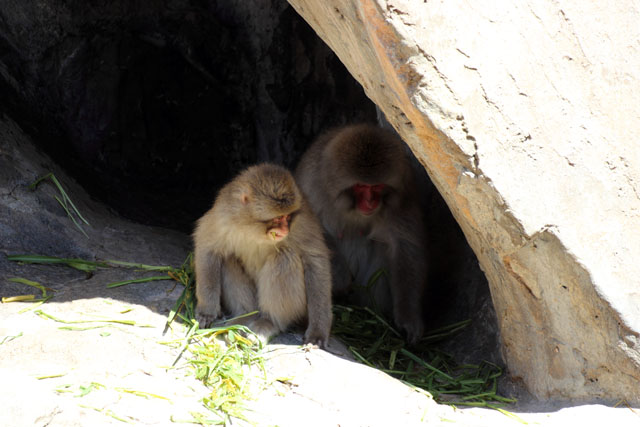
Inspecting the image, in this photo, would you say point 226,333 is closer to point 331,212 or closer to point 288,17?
point 331,212

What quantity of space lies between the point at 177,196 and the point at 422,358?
3.20m

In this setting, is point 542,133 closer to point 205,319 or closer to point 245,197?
point 245,197

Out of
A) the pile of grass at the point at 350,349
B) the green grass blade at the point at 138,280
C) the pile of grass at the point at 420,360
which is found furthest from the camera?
the green grass blade at the point at 138,280

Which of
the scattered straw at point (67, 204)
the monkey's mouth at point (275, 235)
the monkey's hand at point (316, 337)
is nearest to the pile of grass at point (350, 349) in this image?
the monkey's hand at point (316, 337)

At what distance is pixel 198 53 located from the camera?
7105 millimetres

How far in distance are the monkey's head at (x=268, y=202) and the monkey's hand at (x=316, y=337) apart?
588 millimetres

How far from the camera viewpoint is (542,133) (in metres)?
3.40

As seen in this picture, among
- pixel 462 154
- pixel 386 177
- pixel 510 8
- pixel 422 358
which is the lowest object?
pixel 422 358

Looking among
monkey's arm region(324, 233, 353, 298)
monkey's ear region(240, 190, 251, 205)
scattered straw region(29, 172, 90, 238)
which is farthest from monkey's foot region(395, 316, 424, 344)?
scattered straw region(29, 172, 90, 238)

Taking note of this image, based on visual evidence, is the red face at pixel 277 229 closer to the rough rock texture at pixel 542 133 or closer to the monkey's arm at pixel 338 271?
the rough rock texture at pixel 542 133

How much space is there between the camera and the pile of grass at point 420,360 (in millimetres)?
4180

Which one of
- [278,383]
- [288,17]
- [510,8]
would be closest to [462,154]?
[510,8]

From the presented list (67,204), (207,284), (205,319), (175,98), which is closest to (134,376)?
(205,319)

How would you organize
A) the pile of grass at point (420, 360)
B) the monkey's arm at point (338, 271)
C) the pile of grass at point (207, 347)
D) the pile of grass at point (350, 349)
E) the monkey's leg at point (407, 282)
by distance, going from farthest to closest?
the monkey's arm at point (338, 271), the monkey's leg at point (407, 282), the pile of grass at point (420, 360), the pile of grass at point (350, 349), the pile of grass at point (207, 347)
